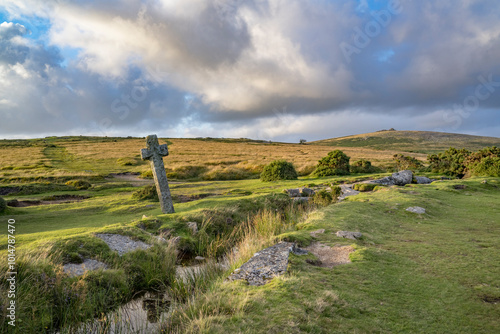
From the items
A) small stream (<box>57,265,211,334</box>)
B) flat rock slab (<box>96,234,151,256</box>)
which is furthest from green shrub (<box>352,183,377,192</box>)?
small stream (<box>57,265,211,334</box>)

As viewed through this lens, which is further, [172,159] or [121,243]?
[172,159]

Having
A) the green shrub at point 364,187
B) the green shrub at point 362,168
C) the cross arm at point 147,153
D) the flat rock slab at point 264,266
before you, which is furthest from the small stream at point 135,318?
the green shrub at point 362,168

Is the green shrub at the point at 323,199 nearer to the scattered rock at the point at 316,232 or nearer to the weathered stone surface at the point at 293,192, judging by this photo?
the weathered stone surface at the point at 293,192

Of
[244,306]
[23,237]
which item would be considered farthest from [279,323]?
[23,237]

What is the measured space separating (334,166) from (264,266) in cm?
2875

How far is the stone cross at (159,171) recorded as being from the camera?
14789mm

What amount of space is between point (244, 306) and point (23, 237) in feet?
28.1

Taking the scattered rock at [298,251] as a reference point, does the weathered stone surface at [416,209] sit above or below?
below

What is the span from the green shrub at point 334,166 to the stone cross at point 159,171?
2225 centimetres

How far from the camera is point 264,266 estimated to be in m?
6.41

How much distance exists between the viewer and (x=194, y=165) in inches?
1812

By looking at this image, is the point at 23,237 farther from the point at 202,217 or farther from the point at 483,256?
the point at 483,256

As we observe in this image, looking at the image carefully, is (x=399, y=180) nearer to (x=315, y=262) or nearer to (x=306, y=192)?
(x=306, y=192)

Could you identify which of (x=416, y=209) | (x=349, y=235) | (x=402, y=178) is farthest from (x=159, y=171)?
(x=402, y=178)
